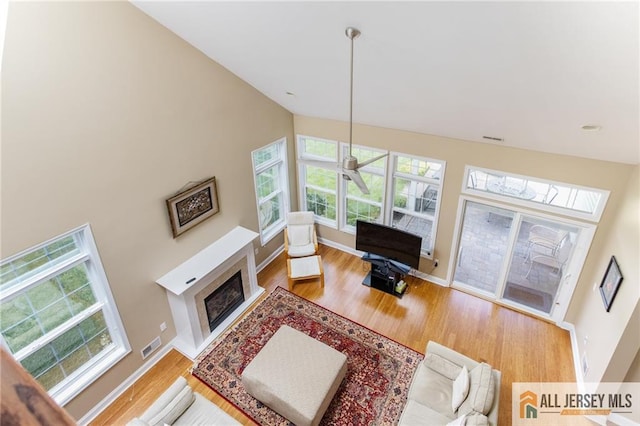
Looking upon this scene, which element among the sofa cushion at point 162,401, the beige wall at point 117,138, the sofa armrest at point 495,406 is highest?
the beige wall at point 117,138

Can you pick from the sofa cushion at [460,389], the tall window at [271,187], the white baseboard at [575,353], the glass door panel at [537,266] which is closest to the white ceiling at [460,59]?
the tall window at [271,187]

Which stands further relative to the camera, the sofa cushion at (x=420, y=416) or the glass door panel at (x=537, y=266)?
the glass door panel at (x=537, y=266)

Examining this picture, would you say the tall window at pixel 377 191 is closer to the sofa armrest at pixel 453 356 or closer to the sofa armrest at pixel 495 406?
the sofa armrest at pixel 453 356

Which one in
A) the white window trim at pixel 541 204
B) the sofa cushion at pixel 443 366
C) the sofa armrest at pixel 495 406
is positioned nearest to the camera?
the sofa armrest at pixel 495 406

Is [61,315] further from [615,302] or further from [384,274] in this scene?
[615,302]

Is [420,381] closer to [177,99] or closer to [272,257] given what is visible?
[272,257]

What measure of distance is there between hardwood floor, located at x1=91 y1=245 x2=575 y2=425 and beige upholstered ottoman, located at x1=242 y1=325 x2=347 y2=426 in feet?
1.80

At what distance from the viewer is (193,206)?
4.95 metres

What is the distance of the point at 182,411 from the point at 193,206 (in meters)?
2.48

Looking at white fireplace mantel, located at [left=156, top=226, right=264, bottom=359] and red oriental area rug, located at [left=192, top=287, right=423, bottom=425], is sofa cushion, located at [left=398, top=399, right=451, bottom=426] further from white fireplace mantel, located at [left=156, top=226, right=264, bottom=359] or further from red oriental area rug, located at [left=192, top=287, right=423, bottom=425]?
white fireplace mantel, located at [left=156, top=226, right=264, bottom=359]

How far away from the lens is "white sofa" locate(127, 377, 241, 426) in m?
3.75

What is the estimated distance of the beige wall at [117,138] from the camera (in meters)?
3.14

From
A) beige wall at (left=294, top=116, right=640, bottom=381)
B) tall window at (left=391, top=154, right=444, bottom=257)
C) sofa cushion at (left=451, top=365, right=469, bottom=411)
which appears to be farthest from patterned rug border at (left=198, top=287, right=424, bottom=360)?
tall window at (left=391, top=154, right=444, bottom=257)

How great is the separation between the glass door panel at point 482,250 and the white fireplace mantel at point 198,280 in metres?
3.61
